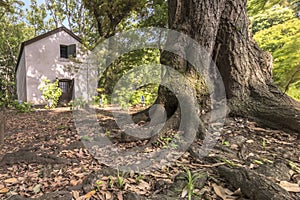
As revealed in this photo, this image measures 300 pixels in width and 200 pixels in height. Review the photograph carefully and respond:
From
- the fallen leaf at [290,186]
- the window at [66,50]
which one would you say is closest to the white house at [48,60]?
the window at [66,50]

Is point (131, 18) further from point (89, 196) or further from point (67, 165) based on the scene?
point (89, 196)

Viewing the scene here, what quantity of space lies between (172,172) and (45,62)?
1252cm

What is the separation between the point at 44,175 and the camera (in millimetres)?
1904

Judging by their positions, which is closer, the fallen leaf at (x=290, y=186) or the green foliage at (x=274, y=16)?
the fallen leaf at (x=290, y=186)

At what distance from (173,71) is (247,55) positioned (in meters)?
1.20

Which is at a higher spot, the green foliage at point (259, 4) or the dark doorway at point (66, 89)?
the green foliage at point (259, 4)

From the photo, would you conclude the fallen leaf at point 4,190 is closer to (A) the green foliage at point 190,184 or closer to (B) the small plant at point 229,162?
(A) the green foliage at point 190,184

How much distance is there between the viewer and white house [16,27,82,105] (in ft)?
37.5

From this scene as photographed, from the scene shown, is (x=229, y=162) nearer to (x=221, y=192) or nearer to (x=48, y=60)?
(x=221, y=192)

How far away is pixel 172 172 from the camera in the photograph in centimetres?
177

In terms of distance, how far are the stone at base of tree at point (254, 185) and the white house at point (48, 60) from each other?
36.7 ft

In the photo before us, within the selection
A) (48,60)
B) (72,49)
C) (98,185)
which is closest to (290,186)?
(98,185)

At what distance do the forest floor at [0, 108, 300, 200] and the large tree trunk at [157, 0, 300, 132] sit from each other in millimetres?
358

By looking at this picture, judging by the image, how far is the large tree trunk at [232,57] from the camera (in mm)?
2684
